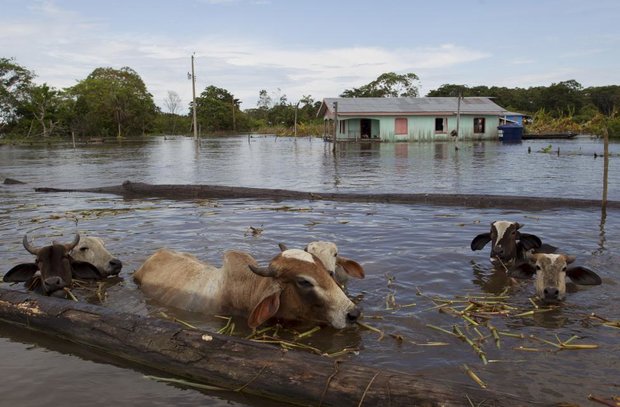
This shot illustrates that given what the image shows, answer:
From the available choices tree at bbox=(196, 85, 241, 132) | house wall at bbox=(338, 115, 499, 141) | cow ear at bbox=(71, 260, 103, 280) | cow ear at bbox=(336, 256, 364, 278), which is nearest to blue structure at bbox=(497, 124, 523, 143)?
house wall at bbox=(338, 115, 499, 141)

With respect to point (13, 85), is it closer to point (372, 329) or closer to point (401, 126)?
point (401, 126)

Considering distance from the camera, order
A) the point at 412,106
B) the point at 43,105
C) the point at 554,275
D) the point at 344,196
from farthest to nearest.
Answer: the point at 43,105 < the point at 412,106 < the point at 344,196 < the point at 554,275

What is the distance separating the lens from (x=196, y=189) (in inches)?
629

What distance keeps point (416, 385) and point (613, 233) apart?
8384mm

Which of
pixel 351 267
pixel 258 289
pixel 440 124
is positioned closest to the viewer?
pixel 258 289

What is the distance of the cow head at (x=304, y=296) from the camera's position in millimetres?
5133

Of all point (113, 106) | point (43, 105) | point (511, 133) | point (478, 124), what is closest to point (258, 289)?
point (511, 133)

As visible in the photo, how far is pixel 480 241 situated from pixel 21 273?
6519 mm

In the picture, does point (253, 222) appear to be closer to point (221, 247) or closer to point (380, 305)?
point (221, 247)

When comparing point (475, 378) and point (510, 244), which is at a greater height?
point (510, 244)

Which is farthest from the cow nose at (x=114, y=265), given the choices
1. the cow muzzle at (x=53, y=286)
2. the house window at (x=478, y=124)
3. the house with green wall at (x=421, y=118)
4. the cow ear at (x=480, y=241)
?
the house window at (x=478, y=124)

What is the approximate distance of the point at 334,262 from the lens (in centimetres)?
644

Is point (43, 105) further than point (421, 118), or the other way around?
point (43, 105)

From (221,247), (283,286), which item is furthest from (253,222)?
(283,286)
